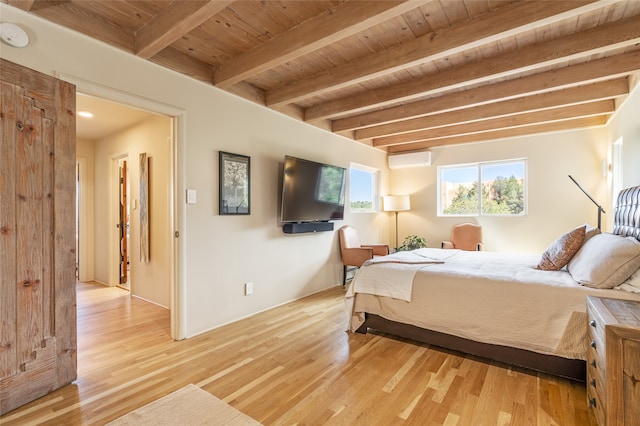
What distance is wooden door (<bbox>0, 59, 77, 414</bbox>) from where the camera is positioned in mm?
1771

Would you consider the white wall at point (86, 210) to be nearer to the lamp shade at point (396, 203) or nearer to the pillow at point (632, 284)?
the lamp shade at point (396, 203)

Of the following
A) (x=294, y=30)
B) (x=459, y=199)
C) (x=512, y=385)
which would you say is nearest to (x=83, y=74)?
(x=294, y=30)

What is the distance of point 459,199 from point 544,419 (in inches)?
168

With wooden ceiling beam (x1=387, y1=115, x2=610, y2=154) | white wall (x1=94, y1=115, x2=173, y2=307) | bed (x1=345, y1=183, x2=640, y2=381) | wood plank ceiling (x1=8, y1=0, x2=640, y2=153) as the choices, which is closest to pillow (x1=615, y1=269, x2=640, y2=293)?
bed (x1=345, y1=183, x2=640, y2=381)

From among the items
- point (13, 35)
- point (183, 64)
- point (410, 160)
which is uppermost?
point (183, 64)

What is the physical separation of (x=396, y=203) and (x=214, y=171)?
3.66 m

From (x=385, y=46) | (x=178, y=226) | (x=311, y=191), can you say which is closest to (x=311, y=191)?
(x=311, y=191)

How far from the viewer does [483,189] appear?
5285 millimetres

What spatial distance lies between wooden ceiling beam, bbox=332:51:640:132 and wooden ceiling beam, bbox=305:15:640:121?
0.47m

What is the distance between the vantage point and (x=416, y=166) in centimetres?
582

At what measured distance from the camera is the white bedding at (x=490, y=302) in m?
2.00

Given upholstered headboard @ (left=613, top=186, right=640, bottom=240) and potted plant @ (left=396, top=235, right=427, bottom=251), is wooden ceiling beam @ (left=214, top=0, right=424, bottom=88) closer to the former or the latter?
upholstered headboard @ (left=613, top=186, right=640, bottom=240)

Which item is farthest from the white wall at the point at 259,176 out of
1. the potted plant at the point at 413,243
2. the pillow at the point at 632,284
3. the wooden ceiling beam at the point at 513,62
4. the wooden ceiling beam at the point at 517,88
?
the pillow at the point at 632,284

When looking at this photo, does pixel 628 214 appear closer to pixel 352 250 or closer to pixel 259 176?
pixel 352 250
